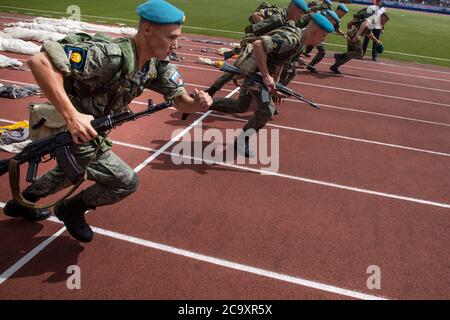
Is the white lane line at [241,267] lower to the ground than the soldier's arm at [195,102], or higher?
lower

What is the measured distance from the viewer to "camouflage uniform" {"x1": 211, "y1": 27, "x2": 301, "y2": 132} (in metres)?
5.29

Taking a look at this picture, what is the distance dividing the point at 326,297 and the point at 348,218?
1.42 metres

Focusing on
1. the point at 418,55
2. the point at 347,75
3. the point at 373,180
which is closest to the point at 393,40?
the point at 418,55

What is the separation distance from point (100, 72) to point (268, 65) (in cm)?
376

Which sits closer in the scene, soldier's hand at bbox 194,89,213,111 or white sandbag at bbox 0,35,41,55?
soldier's hand at bbox 194,89,213,111

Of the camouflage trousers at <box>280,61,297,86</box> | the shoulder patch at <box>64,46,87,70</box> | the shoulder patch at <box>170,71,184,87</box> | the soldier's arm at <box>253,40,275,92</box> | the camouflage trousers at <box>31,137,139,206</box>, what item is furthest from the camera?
the camouflage trousers at <box>280,61,297,86</box>

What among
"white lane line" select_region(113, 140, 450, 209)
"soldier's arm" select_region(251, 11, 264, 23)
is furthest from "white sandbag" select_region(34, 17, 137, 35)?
"white lane line" select_region(113, 140, 450, 209)

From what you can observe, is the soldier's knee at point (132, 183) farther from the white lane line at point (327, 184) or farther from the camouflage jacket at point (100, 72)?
the white lane line at point (327, 184)

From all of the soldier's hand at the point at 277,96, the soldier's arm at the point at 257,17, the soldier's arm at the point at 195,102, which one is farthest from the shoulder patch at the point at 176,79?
the soldier's arm at the point at 257,17

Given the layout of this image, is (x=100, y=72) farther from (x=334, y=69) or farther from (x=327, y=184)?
(x=334, y=69)

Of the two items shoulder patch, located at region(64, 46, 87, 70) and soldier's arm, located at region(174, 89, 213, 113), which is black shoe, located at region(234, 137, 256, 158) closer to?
soldier's arm, located at region(174, 89, 213, 113)

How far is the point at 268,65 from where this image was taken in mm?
5875

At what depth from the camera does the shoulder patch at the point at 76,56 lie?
2.47m

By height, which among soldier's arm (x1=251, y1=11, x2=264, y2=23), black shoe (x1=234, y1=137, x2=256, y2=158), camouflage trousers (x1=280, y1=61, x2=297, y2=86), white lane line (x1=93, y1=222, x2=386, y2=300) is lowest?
white lane line (x1=93, y1=222, x2=386, y2=300)
